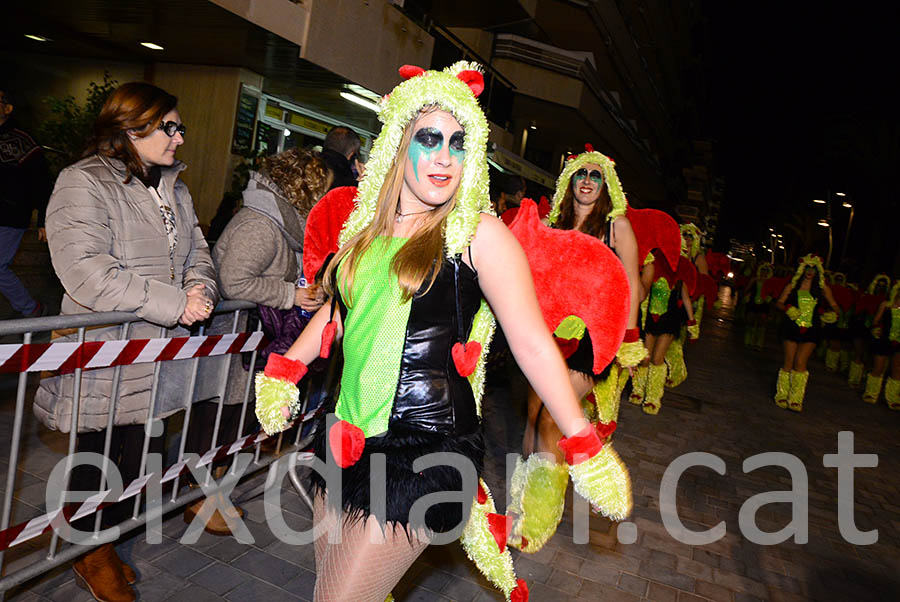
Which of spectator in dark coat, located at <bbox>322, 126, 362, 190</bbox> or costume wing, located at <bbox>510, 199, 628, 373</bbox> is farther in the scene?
spectator in dark coat, located at <bbox>322, 126, 362, 190</bbox>

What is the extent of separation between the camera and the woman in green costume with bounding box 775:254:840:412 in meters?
Result: 9.72

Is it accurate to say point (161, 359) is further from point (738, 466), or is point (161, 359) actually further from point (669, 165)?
point (669, 165)

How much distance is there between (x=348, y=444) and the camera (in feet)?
6.56

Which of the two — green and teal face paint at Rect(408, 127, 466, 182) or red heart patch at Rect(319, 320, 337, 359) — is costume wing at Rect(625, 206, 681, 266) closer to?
green and teal face paint at Rect(408, 127, 466, 182)

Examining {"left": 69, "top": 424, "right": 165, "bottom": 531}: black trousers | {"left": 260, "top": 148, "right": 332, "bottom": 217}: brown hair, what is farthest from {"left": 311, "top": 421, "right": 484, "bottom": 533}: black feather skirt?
{"left": 260, "top": 148, "right": 332, "bottom": 217}: brown hair

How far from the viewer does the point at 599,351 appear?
111 inches

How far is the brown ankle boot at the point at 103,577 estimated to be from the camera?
3023mm

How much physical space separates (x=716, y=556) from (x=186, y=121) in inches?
456

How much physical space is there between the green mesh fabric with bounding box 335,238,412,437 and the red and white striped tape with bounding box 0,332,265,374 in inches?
52.8

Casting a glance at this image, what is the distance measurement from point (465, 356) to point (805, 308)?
9.23 metres

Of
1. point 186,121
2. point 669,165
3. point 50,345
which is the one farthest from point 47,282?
point 669,165

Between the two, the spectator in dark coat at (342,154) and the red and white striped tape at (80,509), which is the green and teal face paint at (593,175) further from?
the red and white striped tape at (80,509)

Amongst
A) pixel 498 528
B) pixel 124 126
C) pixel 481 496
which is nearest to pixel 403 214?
pixel 481 496

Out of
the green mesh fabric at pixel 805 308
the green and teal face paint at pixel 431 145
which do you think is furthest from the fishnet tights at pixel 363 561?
the green mesh fabric at pixel 805 308
